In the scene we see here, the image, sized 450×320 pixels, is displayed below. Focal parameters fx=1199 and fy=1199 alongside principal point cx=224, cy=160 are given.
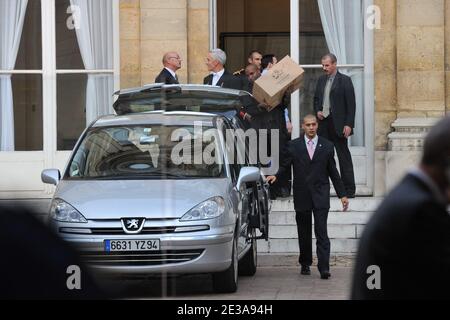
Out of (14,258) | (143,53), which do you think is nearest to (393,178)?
(143,53)

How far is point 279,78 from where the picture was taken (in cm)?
1452

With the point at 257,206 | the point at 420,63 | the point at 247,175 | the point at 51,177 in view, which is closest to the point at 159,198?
the point at 247,175

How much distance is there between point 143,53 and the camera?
17.0 meters

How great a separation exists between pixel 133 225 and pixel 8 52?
7470mm

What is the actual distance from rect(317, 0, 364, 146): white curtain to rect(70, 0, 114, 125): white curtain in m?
3.14

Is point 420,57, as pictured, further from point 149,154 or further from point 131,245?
point 131,245

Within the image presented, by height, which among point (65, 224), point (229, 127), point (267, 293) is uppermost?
point (229, 127)

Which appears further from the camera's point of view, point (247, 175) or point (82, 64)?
point (82, 64)

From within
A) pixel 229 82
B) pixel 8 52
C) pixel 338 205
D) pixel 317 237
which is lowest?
pixel 317 237

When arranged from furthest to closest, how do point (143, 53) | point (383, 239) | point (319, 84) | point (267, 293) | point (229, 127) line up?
1. point (143, 53)
2. point (319, 84)
3. point (229, 127)
4. point (267, 293)
5. point (383, 239)

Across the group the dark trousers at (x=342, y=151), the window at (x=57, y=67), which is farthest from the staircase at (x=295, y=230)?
the window at (x=57, y=67)

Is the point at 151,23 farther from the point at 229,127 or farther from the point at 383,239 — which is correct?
the point at 383,239

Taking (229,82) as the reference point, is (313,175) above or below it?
below

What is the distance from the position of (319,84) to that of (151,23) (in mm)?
2660
